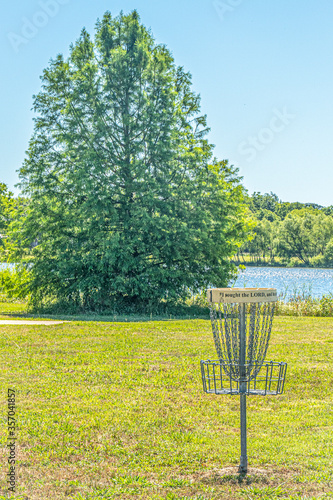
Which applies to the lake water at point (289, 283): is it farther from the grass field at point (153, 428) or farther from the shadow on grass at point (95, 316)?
the grass field at point (153, 428)

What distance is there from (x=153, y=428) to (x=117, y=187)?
12359 millimetres

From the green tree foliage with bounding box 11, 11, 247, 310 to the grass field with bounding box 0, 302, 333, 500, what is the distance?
23.5 ft

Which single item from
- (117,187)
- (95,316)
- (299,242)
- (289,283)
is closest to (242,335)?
(95,316)

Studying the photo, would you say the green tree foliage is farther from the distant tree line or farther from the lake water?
the distant tree line

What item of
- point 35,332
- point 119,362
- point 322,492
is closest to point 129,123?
point 35,332

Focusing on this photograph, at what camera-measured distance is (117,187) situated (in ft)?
55.7

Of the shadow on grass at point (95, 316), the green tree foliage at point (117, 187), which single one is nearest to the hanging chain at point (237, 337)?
the shadow on grass at point (95, 316)

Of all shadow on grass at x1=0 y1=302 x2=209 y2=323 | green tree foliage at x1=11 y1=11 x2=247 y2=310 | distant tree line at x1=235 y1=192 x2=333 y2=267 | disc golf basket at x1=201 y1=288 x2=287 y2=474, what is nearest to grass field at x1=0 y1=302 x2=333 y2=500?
disc golf basket at x1=201 y1=288 x2=287 y2=474

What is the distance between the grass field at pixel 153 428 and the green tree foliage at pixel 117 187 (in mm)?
7152

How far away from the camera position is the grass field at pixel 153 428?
13.2 feet

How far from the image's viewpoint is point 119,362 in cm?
834

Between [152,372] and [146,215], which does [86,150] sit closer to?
[146,215]

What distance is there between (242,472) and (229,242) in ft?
48.3

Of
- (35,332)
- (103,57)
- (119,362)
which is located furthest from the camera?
(103,57)
